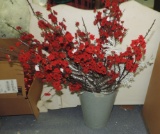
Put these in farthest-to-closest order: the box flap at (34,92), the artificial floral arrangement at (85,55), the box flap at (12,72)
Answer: the box flap at (34,92) → the box flap at (12,72) → the artificial floral arrangement at (85,55)

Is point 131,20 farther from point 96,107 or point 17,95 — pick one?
point 17,95

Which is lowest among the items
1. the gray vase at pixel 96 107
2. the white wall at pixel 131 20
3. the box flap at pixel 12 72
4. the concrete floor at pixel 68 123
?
the concrete floor at pixel 68 123

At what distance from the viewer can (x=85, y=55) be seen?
0.99 m

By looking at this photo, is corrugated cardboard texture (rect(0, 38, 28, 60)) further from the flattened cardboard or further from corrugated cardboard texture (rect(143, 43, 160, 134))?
corrugated cardboard texture (rect(143, 43, 160, 134))

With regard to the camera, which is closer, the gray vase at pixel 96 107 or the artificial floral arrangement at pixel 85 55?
the artificial floral arrangement at pixel 85 55

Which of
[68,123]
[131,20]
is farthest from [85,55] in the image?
[68,123]

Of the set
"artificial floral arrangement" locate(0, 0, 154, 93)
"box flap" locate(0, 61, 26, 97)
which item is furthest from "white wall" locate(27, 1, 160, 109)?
"box flap" locate(0, 61, 26, 97)

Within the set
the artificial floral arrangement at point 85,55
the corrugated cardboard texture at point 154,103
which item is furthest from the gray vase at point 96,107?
the corrugated cardboard texture at point 154,103

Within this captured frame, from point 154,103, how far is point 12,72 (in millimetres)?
963

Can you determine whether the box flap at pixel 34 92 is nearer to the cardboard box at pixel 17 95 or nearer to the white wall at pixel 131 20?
the cardboard box at pixel 17 95

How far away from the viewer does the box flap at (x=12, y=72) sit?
4.23 feet

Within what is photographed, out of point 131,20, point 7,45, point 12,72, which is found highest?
point 131,20

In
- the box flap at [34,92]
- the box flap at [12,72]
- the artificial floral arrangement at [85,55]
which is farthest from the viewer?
the box flap at [34,92]

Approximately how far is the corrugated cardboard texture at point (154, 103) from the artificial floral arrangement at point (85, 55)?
25 centimetres
